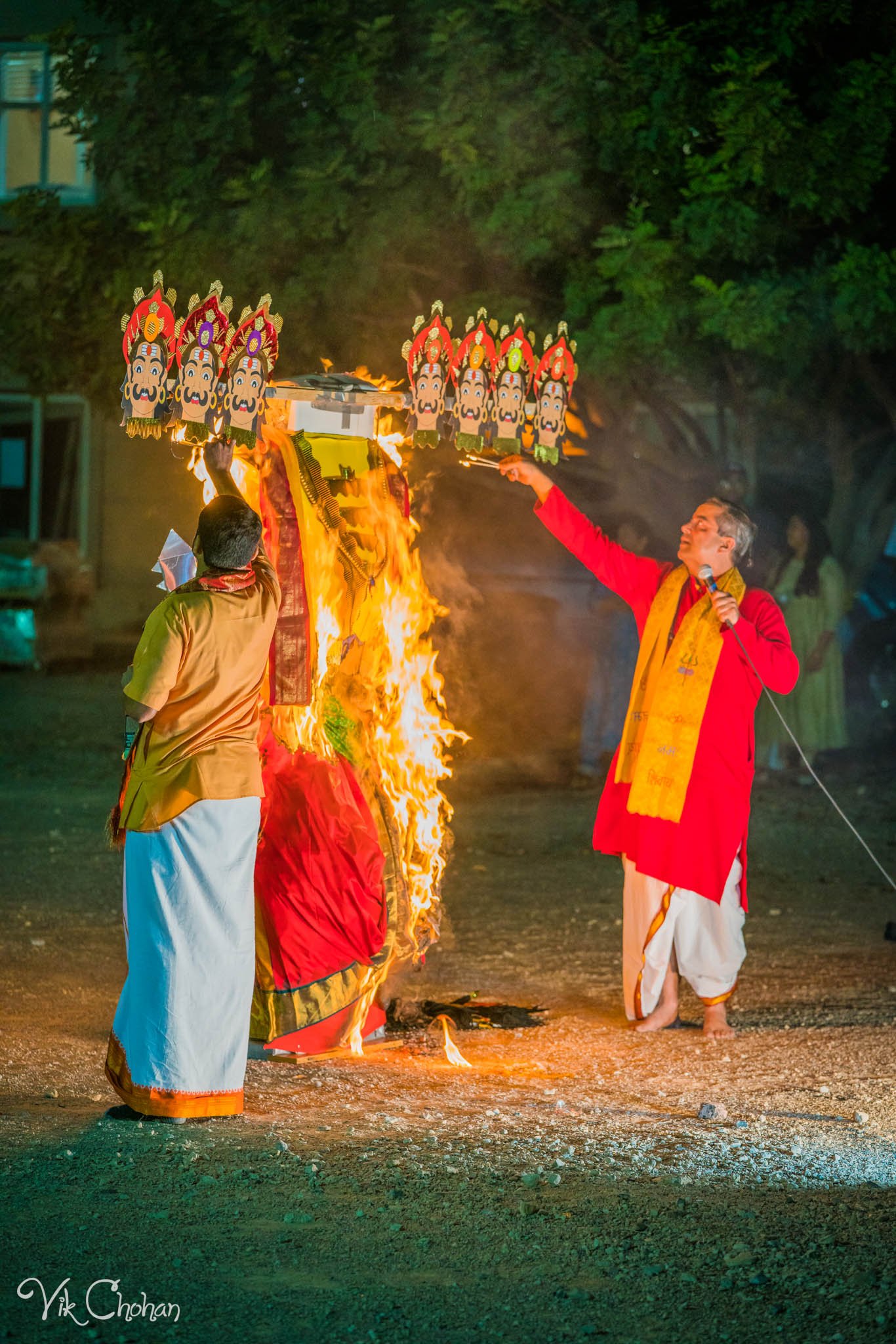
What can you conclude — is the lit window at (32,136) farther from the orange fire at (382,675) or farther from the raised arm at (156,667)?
the raised arm at (156,667)

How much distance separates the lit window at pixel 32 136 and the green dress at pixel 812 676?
44.1ft

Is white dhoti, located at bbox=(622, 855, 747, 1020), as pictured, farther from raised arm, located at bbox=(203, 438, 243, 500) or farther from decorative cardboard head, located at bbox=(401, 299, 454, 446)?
raised arm, located at bbox=(203, 438, 243, 500)

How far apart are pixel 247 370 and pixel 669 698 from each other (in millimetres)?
2043

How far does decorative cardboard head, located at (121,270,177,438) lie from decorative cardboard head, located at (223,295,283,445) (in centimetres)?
20

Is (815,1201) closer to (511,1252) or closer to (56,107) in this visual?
(511,1252)

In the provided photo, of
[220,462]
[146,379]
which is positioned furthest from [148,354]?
[220,462]

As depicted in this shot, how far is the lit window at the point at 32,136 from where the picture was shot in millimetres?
22750

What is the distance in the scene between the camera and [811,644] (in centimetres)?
1356

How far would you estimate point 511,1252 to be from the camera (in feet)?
12.9

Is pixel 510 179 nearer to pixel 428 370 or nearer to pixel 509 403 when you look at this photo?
pixel 509 403

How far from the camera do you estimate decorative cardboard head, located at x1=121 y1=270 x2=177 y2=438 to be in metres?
5.16

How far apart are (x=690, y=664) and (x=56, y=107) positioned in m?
8.66

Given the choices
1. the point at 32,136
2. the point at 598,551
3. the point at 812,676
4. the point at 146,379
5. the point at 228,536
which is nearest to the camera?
the point at 228,536

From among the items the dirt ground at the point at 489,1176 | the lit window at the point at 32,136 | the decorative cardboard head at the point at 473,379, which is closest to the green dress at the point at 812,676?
the dirt ground at the point at 489,1176
